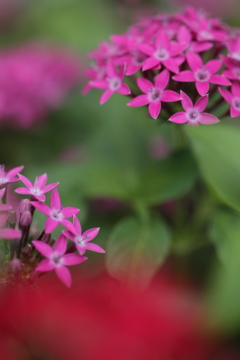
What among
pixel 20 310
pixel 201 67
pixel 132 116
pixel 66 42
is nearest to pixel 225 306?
pixel 20 310

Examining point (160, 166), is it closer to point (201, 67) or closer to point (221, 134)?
point (221, 134)

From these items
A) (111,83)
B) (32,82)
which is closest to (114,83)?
(111,83)

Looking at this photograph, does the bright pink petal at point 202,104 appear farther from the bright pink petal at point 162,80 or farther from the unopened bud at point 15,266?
the unopened bud at point 15,266

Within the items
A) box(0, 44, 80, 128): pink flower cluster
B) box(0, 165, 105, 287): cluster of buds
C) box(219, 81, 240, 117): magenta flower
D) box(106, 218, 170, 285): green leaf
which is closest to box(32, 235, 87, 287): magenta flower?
box(0, 165, 105, 287): cluster of buds

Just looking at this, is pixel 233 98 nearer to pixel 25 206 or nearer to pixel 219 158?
pixel 219 158

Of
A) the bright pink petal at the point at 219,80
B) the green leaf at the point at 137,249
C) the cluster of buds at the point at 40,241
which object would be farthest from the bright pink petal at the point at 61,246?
the bright pink petal at the point at 219,80
